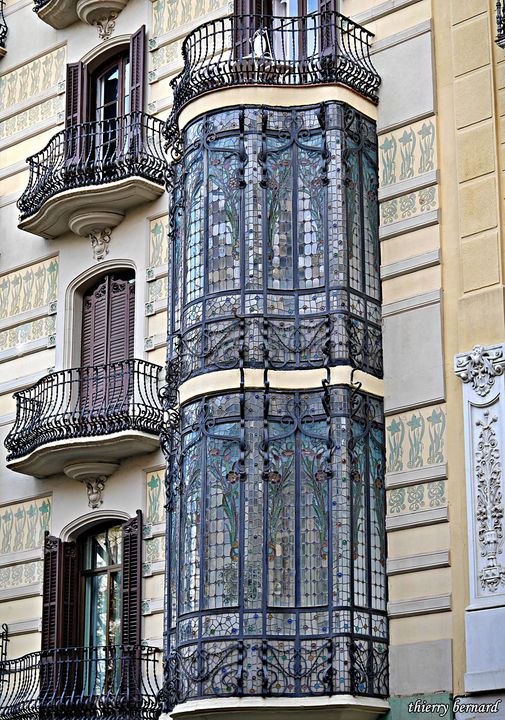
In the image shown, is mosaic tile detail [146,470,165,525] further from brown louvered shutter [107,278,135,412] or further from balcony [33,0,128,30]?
balcony [33,0,128,30]

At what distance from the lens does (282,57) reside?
1908 centimetres

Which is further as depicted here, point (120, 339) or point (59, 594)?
point (120, 339)

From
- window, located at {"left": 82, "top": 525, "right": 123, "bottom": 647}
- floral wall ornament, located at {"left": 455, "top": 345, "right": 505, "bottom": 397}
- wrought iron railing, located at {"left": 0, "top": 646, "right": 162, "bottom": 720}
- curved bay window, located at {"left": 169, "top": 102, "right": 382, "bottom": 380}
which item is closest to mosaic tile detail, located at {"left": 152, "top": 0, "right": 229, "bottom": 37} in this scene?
curved bay window, located at {"left": 169, "top": 102, "right": 382, "bottom": 380}

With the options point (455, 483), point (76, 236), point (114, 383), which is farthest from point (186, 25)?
point (455, 483)

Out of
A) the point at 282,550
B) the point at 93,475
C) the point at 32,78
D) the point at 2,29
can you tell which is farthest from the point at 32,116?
the point at 282,550

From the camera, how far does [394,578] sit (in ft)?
54.4

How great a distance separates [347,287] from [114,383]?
13.3ft

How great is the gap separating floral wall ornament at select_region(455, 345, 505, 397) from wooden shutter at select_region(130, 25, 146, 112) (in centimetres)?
685

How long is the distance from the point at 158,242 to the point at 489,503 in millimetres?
6543

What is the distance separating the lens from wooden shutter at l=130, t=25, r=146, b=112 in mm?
21092

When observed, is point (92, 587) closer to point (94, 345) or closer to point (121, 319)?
point (94, 345)

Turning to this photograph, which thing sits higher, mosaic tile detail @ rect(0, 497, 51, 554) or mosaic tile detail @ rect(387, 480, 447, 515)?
mosaic tile detail @ rect(0, 497, 51, 554)

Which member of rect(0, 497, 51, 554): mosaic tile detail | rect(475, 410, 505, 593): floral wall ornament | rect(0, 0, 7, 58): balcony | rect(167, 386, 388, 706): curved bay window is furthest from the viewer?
rect(0, 0, 7, 58): balcony

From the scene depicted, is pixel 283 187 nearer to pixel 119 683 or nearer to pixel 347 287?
pixel 347 287
